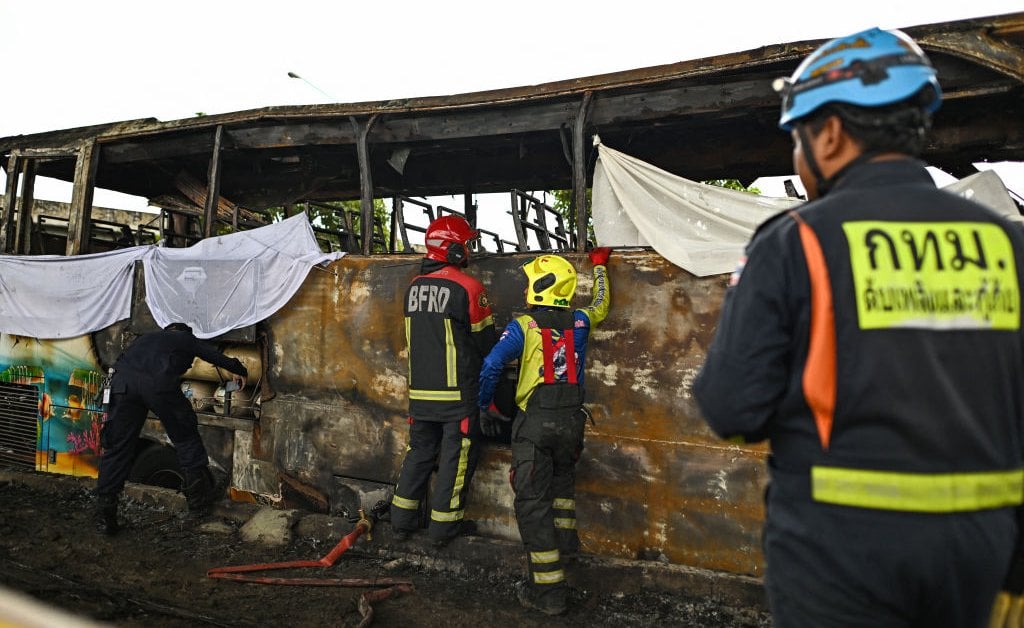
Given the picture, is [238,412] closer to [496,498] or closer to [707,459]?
[496,498]

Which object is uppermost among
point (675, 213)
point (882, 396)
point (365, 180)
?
point (365, 180)

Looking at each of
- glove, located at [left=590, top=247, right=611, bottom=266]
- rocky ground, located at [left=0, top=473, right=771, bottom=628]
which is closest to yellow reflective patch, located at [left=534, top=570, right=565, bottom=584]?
rocky ground, located at [left=0, top=473, right=771, bottom=628]

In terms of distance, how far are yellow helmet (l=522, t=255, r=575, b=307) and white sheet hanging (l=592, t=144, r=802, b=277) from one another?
0.64 metres

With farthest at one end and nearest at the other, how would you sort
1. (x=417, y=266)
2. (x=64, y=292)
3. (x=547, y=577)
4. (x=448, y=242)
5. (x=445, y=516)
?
(x=64, y=292)
(x=417, y=266)
(x=448, y=242)
(x=445, y=516)
(x=547, y=577)

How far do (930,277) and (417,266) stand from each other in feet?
14.6

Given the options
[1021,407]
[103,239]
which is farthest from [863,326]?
[103,239]

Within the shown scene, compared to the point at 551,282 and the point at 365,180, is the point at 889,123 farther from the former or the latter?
the point at 365,180

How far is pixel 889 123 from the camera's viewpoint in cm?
145

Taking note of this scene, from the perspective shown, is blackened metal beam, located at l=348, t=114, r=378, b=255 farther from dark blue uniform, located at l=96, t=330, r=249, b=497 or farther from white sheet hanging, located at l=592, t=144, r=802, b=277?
white sheet hanging, located at l=592, t=144, r=802, b=277

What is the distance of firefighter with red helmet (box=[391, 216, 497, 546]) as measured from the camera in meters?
4.70

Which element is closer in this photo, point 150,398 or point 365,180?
point 150,398

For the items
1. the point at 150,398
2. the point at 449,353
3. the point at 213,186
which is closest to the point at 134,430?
the point at 150,398

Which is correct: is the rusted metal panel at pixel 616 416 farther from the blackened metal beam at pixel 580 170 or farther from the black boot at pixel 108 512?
the black boot at pixel 108 512

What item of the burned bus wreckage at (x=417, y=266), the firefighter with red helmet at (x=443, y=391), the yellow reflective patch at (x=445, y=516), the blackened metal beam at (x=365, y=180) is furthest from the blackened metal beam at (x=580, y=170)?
the yellow reflective patch at (x=445, y=516)
